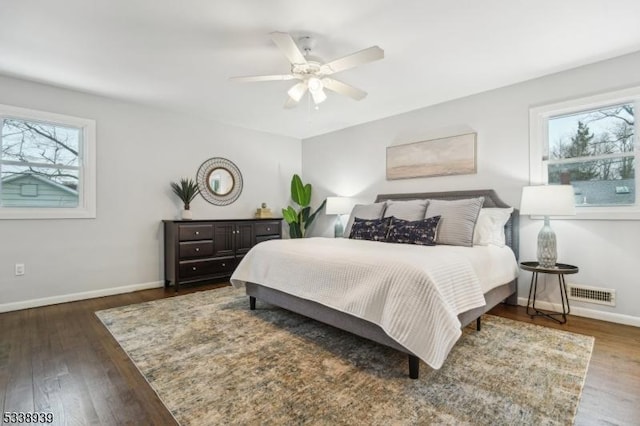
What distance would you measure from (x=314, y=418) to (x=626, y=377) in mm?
1994

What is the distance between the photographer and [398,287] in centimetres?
195

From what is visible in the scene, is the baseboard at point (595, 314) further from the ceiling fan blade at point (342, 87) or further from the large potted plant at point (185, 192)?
the large potted plant at point (185, 192)

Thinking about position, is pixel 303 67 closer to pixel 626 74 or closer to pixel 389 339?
pixel 389 339

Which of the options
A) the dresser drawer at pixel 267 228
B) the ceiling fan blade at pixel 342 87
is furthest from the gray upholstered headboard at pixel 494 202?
the dresser drawer at pixel 267 228

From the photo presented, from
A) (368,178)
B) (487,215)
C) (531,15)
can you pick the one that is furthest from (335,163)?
(531,15)

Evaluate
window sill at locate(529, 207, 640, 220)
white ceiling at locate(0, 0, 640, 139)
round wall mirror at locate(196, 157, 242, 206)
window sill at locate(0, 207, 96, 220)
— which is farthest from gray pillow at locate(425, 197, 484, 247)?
window sill at locate(0, 207, 96, 220)

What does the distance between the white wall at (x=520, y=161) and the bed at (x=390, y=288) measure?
23.5 inches

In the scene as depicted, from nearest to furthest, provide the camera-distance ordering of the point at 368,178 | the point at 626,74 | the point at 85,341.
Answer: the point at 85,341 < the point at 626,74 < the point at 368,178

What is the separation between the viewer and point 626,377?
77.2 inches

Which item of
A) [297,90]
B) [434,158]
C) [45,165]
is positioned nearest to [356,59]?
[297,90]

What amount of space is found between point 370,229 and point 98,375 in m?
2.76

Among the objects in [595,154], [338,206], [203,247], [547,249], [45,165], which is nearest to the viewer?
[547,249]

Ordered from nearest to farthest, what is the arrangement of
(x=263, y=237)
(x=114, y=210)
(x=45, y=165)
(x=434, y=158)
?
(x=45, y=165) < (x=114, y=210) < (x=434, y=158) < (x=263, y=237)

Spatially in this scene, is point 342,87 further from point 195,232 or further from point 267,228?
point 267,228
